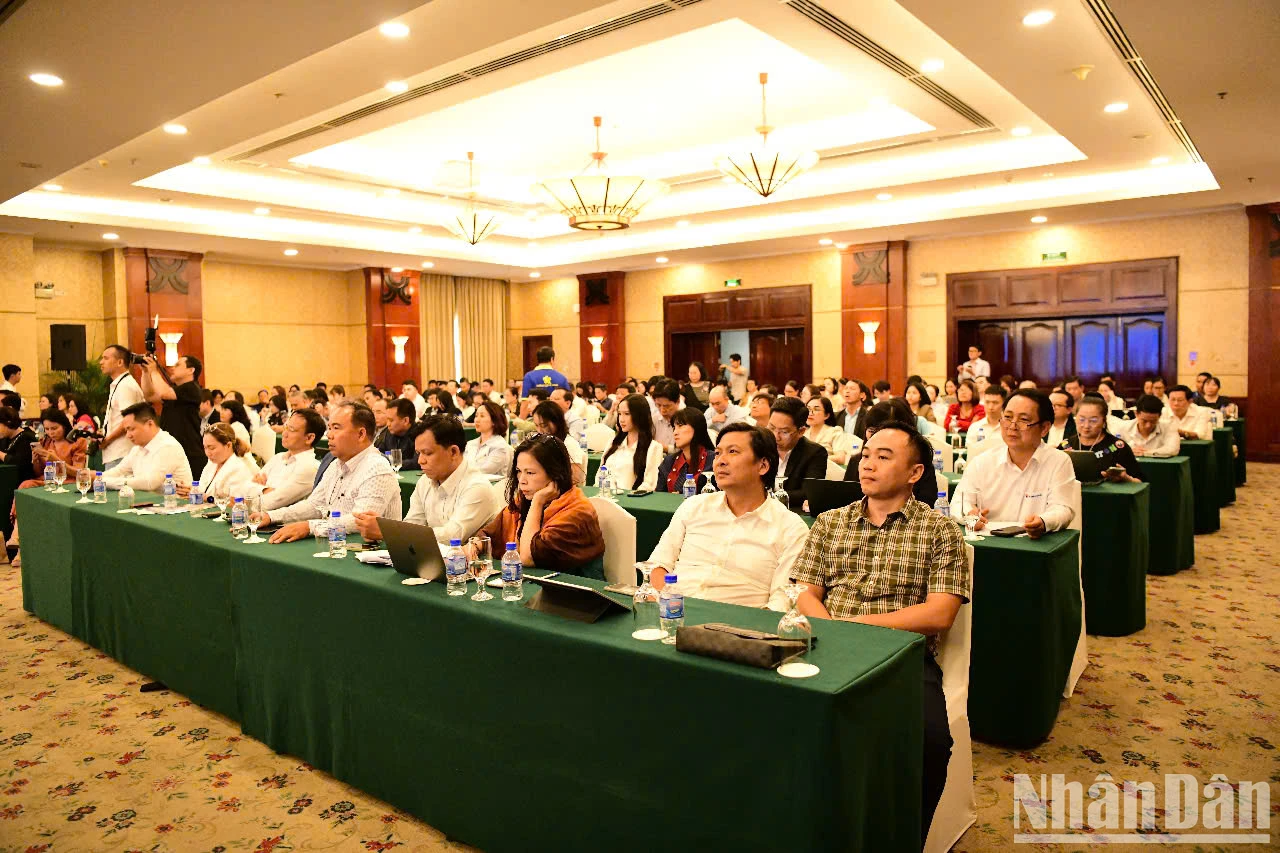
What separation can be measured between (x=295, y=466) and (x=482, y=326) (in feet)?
47.6

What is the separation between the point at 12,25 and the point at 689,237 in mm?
10926

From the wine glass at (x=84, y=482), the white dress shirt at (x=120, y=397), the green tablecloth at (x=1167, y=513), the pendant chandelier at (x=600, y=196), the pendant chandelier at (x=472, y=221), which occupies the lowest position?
the green tablecloth at (x=1167, y=513)

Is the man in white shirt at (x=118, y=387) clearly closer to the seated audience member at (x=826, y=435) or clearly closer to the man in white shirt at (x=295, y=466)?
the man in white shirt at (x=295, y=466)

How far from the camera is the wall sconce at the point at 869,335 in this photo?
1438cm

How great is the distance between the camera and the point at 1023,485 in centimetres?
404

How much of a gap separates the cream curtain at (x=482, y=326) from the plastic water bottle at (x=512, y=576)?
16.3 metres

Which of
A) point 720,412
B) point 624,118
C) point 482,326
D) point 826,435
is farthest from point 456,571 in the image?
point 482,326

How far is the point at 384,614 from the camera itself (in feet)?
9.41

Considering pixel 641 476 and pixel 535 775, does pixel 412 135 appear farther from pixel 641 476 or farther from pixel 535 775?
pixel 535 775

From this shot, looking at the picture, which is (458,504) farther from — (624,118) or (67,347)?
(67,347)

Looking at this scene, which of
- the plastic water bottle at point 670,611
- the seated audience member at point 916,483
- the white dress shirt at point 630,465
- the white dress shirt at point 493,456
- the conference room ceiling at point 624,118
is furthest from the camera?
the white dress shirt at point 493,456

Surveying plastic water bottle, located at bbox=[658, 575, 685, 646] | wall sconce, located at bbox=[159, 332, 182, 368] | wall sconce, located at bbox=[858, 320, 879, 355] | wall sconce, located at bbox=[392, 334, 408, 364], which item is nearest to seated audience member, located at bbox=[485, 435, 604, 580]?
plastic water bottle, located at bbox=[658, 575, 685, 646]

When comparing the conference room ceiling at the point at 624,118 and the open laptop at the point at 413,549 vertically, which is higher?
the conference room ceiling at the point at 624,118

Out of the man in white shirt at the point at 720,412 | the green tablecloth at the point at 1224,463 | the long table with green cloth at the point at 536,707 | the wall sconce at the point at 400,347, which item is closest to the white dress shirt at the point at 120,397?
the long table with green cloth at the point at 536,707
